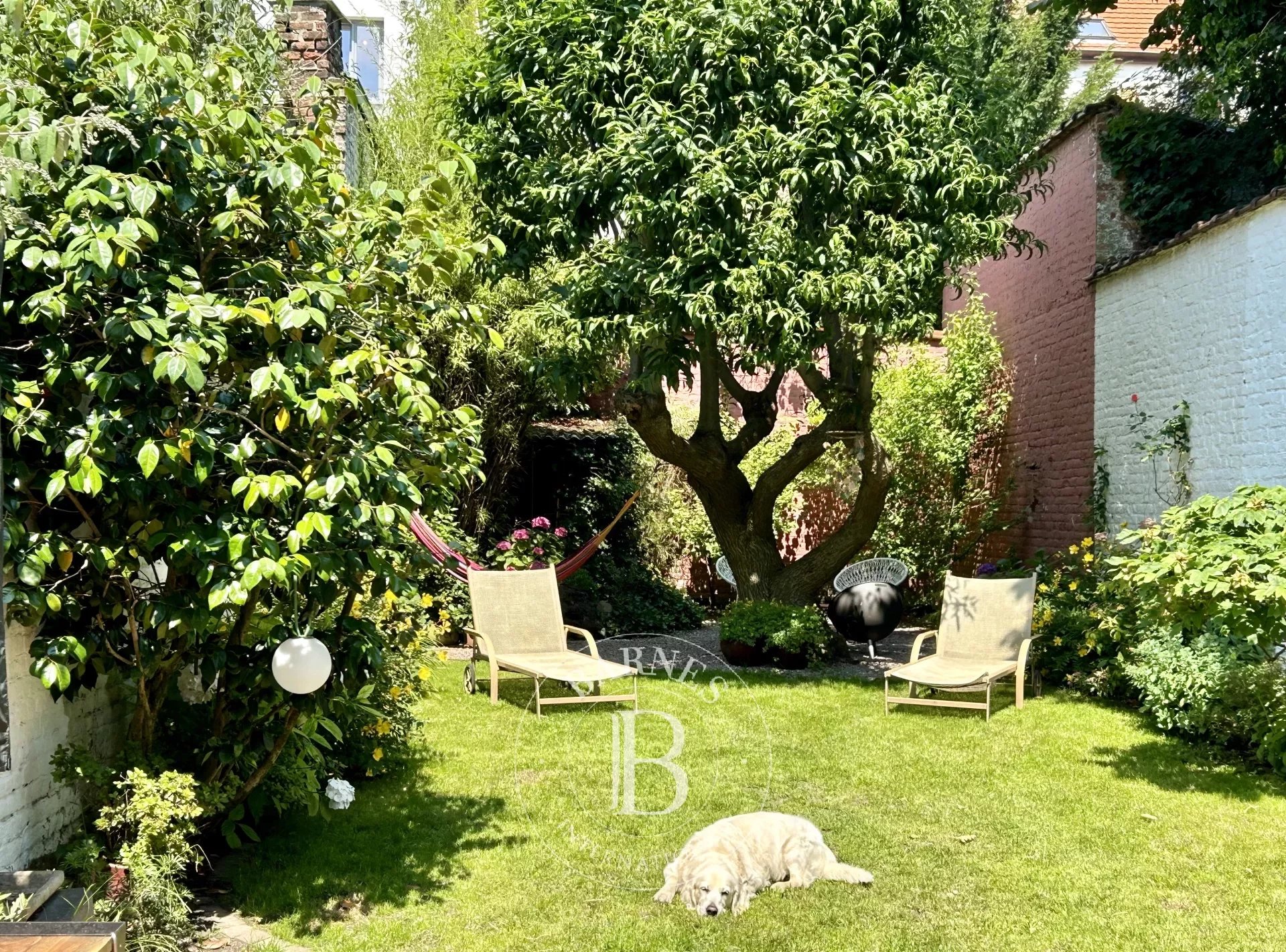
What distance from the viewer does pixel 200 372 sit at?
275cm

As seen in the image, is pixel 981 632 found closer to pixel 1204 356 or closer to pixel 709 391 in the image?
pixel 1204 356

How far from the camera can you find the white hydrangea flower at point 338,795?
4.48 meters

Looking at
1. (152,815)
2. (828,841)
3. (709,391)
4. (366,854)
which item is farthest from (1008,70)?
(152,815)

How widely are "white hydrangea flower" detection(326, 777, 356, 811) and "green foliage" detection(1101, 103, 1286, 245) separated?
24.7 ft

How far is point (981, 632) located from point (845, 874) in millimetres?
3681

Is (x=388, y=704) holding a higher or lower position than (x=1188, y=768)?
→ higher

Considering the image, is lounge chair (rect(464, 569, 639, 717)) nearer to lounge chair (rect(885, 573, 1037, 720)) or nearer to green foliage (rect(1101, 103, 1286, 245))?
lounge chair (rect(885, 573, 1037, 720))

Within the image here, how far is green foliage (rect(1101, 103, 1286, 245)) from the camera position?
8.30 m

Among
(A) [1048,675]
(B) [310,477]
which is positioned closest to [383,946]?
(B) [310,477]

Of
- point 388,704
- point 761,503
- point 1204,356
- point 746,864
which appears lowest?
point 746,864

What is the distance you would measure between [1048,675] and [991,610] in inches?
41.0

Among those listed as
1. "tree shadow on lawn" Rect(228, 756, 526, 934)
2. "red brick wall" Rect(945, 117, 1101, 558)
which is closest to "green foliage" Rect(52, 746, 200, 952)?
"tree shadow on lawn" Rect(228, 756, 526, 934)

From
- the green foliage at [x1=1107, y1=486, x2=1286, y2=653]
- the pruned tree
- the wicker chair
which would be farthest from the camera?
the wicker chair

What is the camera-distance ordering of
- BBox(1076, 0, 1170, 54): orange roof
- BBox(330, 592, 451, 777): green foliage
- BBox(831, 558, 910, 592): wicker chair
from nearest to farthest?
BBox(330, 592, 451, 777): green foliage < BBox(831, 558, 910, 592): wicker chair < BBox(1076, 0, 1170, 54): orange roof
